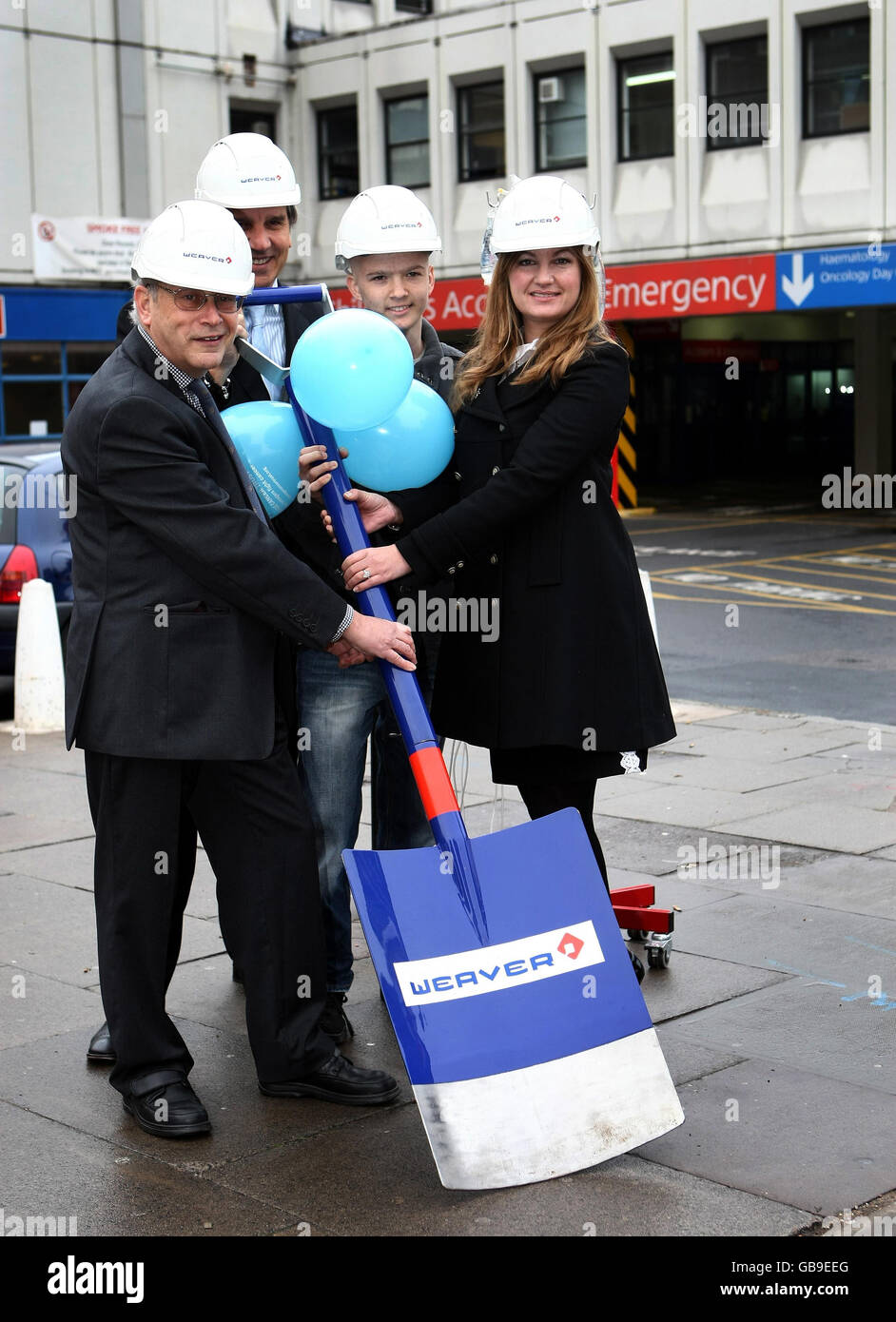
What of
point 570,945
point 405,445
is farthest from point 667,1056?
point 405,445

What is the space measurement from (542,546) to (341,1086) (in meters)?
1.39

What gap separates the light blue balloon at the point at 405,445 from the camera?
3.86 meters

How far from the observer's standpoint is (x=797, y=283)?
22.9 metres

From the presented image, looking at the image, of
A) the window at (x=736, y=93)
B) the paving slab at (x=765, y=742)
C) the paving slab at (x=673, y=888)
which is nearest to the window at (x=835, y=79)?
the window at (x=736, y=93)

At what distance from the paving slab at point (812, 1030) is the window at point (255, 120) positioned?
2742cm

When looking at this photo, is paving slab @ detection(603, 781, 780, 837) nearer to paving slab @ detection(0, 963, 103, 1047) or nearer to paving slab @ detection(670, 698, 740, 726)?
paving slab @ detection(670, 698, 740, 726)

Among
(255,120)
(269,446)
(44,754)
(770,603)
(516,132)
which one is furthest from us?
(255,120)

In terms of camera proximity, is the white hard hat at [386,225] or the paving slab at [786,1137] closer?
the paving slab at [786,1137]

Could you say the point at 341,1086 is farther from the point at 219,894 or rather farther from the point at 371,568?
the point at 371,568

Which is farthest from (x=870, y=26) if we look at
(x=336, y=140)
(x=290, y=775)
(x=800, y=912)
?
(x=290, y=775)

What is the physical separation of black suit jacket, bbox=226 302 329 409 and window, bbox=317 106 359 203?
85.2 feet

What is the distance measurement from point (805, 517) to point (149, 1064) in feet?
71.3

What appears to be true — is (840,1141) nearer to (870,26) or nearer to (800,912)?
(800,912)

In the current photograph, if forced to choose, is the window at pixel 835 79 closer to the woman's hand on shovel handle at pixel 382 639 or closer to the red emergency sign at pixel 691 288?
the red emergency sign at pixel 691 288
